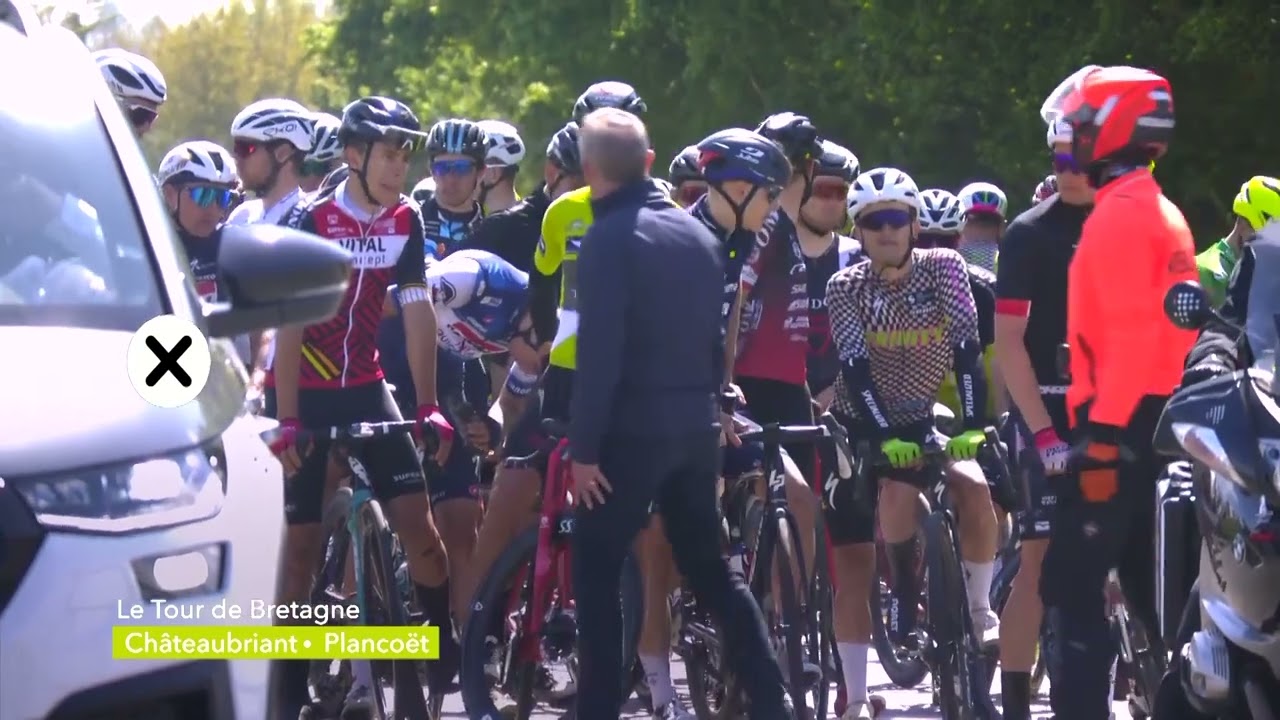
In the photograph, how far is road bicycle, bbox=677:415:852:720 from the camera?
346 inches

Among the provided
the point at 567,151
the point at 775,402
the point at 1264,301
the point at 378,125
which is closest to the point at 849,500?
the point at 775,402

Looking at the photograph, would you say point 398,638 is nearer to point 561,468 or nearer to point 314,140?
point 561,468

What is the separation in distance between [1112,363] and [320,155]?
→ 16.1ft

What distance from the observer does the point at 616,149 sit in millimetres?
7926

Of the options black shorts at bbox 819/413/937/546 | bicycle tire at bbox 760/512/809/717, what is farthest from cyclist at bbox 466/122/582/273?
bicycle tire at bbox 760/512/809/717

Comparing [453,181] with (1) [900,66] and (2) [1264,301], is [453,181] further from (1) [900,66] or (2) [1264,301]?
(1) [900,66]

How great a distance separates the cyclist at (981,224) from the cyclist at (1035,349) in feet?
15.0

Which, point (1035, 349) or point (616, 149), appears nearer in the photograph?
point (616, 149)

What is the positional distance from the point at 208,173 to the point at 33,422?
5890 mm

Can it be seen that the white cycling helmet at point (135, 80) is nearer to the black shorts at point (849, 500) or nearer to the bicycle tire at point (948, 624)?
the black shorts at point (849, 500)

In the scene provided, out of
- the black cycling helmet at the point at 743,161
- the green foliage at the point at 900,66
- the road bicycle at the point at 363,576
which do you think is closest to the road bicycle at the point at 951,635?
the black cycling helmet at the point at 743,161

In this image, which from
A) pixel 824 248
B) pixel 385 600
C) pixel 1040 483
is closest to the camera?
pixel 1040 483

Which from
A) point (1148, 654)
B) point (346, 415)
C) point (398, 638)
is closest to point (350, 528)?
point (346, 415)

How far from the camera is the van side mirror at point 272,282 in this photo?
5.18 metres
